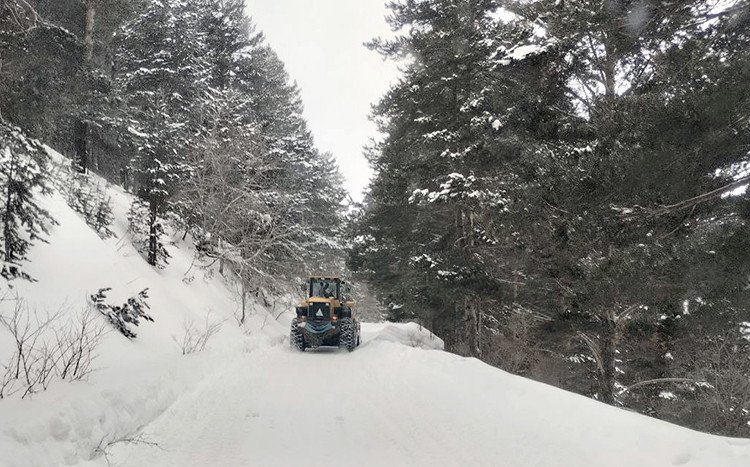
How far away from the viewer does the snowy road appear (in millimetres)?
4723

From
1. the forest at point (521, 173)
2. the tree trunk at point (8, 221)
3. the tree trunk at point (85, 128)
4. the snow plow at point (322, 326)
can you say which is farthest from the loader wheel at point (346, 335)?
the tree trunk at point (85, 128)

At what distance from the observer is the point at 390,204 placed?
64.9 feet

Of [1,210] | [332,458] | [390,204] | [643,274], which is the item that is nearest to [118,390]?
[332,458]

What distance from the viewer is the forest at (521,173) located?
6684 mm

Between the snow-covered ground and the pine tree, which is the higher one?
the pine tree

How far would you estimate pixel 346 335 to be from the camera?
15.2 meters

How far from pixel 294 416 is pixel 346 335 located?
847cm

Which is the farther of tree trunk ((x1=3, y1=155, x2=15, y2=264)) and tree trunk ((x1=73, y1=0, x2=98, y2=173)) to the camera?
tree trunk ((x1=73, y1=0, x2=98, y2=173))

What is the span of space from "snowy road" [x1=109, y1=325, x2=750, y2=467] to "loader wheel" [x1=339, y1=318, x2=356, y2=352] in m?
5.75

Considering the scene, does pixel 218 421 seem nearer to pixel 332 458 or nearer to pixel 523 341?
pixel 332 458

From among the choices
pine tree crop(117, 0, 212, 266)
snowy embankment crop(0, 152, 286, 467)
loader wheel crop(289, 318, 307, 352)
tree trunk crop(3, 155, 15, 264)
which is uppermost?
pine tree crop(117, 0, 212, 266)

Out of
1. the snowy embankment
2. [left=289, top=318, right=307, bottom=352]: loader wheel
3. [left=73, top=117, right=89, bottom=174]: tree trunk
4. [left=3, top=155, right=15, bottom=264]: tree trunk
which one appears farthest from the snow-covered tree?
[left=73, top=117, right=89, bottom=174]: tree trunk

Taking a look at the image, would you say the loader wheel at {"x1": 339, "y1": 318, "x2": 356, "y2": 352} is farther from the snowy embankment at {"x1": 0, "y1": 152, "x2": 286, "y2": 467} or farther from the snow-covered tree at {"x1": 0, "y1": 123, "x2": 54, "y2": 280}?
the snow-covered tree at {"x1": 0, "y1": 123, "x2": 54, "y2": 280}

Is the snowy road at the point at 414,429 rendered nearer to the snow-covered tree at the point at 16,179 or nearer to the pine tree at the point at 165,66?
the snow-covered tree at the point at 16,179
